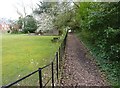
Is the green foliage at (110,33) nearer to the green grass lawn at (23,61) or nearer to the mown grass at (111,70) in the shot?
the mown grass at (111,70)

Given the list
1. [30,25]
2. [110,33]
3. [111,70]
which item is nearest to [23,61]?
[111,70]

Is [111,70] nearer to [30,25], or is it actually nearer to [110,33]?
[110,33]

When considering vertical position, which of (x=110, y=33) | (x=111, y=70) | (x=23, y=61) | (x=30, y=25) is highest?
(x=110, y=33)

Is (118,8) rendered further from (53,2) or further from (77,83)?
(53,2)

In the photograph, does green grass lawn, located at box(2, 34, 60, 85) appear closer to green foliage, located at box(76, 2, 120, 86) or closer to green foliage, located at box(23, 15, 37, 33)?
green foliage, located at box(76, 2, 120, 86)

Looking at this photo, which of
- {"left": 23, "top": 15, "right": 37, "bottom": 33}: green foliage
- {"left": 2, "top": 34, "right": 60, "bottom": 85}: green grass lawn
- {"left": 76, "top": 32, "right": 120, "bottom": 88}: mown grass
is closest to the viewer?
{"left": 76, "top": 32, "right": 120, "bottom": 88}: mown grass

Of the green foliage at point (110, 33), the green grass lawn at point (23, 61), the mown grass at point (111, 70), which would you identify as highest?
the green foliage at point (110, 33)

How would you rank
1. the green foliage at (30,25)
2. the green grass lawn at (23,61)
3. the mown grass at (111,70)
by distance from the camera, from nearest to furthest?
the mown grass at (111,70)
the green grass lawn at (23,61)
the green foliage at (30,25)

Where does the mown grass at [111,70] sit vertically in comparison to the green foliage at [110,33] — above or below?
below

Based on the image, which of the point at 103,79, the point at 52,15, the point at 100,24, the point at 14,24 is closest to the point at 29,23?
the point at 14,24

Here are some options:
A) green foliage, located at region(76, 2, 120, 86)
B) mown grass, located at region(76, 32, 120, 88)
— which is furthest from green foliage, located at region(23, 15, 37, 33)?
mown grass, located at region(76, 32, 120, 88)

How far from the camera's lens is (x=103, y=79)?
8.04 m

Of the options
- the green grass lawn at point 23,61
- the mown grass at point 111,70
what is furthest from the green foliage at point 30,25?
the mown grass at point 111,70

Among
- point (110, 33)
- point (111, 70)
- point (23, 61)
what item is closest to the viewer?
point (110, 33)
